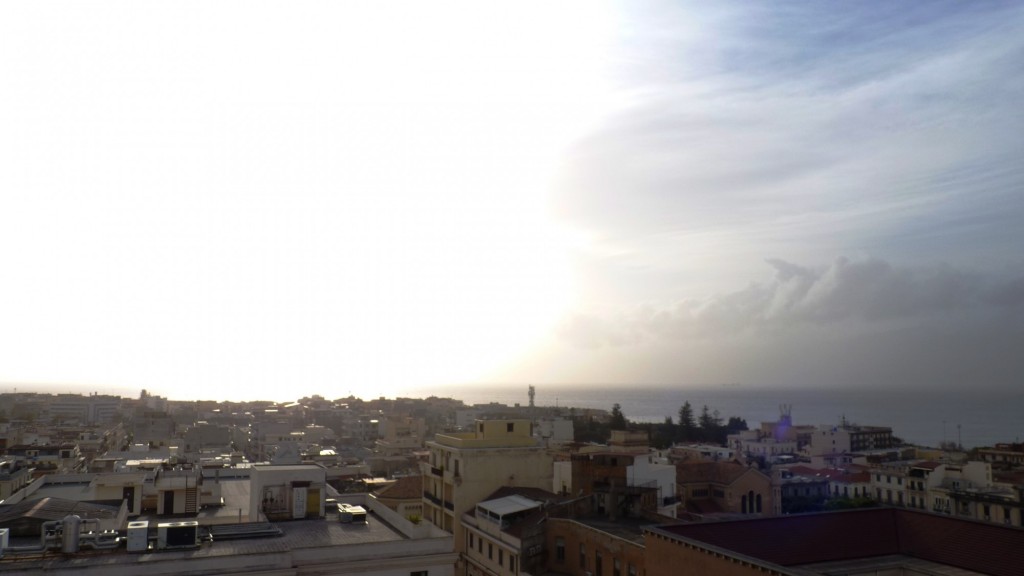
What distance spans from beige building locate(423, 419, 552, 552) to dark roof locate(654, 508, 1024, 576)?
11.1 m

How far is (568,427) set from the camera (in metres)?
91.4

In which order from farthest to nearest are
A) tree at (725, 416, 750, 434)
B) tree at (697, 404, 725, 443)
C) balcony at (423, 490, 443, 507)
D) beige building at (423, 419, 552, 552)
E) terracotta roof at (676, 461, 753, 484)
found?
tree at (725, 416, 750, 434)
tree at (697, 404, 725, 443)
terracotta roof at (676, 461, 753, 484)
balcony at (423, 490, 443, 507)
beige building at (423, 419, 552, 552)

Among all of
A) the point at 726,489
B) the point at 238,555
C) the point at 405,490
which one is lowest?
the point at 726,489

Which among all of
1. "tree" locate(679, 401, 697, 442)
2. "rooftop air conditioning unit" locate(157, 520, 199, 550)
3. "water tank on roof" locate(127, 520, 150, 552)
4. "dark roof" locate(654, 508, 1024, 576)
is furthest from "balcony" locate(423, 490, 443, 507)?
"tree" locate(679, 401, 697, 442)

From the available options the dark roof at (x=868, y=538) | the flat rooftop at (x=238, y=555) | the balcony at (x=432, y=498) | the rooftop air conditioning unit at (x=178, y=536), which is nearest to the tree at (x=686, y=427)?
the balcony at (x=432, y=498)

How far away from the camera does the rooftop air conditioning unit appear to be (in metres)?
18.5

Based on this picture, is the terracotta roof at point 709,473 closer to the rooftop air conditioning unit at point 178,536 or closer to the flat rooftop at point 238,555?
the flat rooftop at point 238,555

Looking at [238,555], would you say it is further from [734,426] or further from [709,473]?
[734,426]

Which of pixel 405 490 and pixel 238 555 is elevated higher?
pixel 238 555

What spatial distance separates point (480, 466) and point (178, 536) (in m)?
13.7

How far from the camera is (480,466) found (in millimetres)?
30703

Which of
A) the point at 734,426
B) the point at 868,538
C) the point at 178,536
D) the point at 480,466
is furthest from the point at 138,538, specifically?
the point at 734,426

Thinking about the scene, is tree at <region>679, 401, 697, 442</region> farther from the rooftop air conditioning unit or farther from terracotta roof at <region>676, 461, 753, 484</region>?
the rooftop air conditioning unit

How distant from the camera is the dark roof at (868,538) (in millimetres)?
20594
